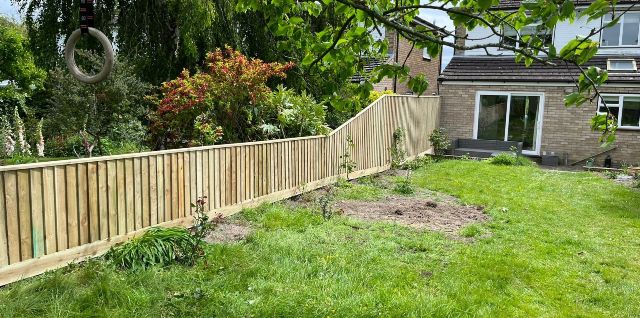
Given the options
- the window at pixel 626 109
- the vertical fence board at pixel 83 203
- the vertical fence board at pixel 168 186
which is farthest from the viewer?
the window at pixel 626 109

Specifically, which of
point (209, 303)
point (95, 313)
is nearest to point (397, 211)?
point (209, 303)

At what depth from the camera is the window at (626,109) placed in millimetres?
16219

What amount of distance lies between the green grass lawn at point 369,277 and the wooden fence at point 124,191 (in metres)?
0.30

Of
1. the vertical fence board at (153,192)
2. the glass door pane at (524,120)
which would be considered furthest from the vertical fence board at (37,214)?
the glass door pane at (524,120)

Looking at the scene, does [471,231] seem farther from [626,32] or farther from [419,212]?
[626,32]

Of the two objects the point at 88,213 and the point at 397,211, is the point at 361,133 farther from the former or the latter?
the point at 88,213

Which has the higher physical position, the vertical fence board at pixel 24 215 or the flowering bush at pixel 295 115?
the flowering bush at pixel 295 115

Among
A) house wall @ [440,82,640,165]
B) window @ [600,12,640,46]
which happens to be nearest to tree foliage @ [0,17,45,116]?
house wall @ [440,82,640,165]

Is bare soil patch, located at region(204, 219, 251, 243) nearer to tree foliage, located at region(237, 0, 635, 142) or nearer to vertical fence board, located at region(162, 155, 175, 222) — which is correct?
vertical fence board, located at region(162, 155, 175, 222)

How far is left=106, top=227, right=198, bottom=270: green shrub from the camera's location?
4719mm

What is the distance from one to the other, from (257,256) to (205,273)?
2.20 ft

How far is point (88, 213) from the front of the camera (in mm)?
4992

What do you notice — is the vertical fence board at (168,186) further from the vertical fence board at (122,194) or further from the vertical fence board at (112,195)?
the vertical fence board at (112,195)

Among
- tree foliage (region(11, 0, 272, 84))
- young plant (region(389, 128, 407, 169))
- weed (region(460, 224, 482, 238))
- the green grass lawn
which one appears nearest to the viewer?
the green grass lawn
